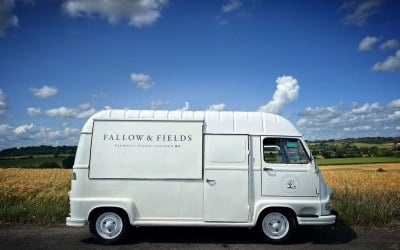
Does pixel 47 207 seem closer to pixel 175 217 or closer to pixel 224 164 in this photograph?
pixel 175 217

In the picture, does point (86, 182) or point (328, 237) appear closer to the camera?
point (86, 182)

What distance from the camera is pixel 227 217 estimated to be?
8.84 m

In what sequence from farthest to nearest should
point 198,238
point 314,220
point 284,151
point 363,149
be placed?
point 363,149 → point 198,238 → point 284,151 → point 314,220

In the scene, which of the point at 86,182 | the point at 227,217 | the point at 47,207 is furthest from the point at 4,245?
the point at 227,217

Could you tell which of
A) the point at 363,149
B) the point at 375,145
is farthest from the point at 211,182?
the point at 375,145

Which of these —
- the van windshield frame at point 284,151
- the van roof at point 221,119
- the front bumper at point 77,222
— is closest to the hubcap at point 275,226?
the van windshield frame at point 284,151

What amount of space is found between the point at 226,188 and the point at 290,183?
1369mm

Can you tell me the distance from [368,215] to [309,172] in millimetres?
3197

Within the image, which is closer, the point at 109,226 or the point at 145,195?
the point at 145,195

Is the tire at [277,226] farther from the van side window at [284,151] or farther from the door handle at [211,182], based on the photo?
the door handle at [211,182]

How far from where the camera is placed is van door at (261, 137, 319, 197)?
891cm

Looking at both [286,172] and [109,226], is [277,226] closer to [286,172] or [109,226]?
[286,172]

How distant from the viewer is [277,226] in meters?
9.04

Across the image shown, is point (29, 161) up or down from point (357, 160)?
up
